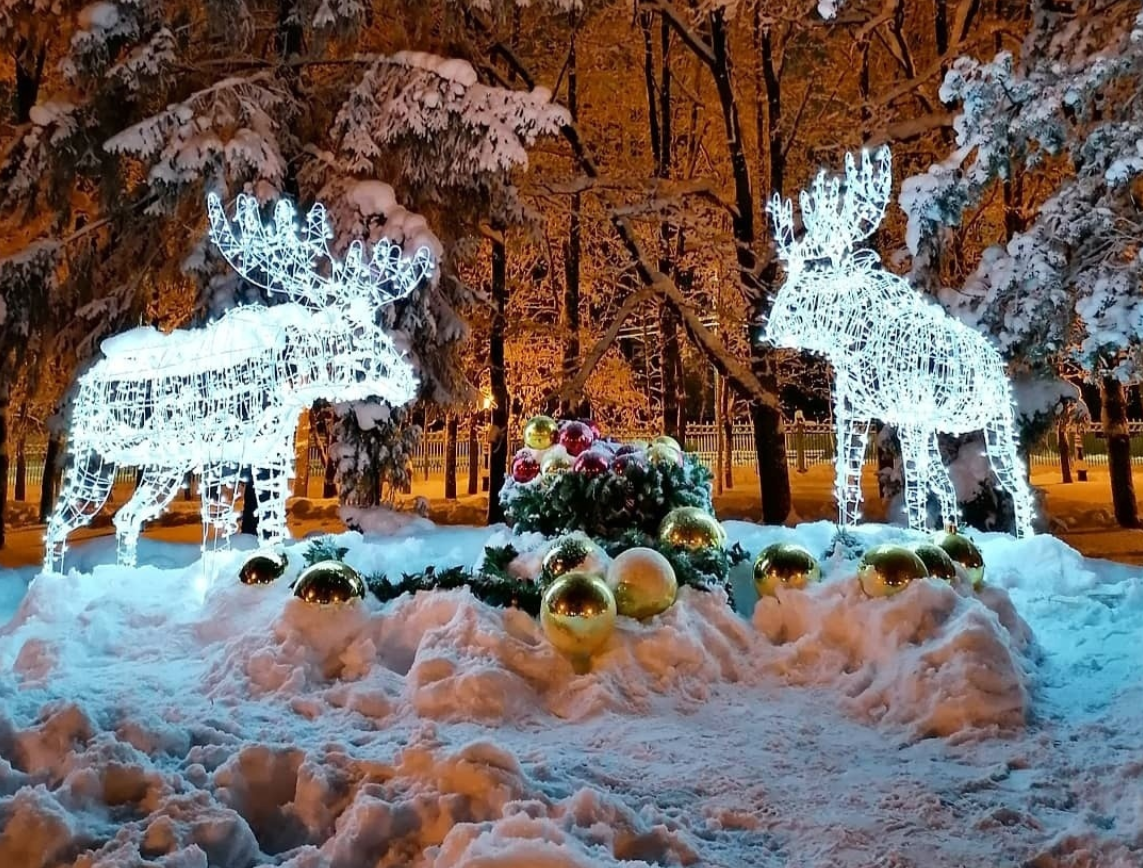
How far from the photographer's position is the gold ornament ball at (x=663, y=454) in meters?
7.71

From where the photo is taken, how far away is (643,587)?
17.2 ft

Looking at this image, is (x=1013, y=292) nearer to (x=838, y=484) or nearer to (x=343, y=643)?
(x=838, y=484)

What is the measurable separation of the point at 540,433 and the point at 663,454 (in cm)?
202

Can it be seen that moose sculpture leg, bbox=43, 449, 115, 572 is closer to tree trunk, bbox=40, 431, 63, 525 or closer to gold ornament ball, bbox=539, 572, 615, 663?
gold ornament ball, bbox=539, 572, 615, 663

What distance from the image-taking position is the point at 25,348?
469 inches

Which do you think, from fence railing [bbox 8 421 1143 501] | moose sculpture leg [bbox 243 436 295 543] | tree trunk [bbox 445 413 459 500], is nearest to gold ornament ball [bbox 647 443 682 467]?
moose sculpture leg [bbox 243 436 295 543]

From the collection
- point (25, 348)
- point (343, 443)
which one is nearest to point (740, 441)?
point (343, 443)

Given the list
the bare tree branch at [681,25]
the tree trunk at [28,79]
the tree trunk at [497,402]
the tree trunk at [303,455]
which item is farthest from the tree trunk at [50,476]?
the bare tree branch at [681,25]

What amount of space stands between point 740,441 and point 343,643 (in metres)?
25.3

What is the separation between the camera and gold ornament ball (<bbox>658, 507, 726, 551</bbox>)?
623 centimetres

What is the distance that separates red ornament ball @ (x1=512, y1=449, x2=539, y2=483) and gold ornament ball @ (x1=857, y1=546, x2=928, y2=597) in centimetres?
411

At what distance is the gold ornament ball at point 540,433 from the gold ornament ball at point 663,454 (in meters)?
1.66

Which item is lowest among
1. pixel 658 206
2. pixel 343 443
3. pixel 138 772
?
pixel 138 772

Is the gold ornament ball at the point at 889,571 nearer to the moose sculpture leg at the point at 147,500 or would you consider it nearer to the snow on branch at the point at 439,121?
the moose sculpture leg at the point at 147,500
